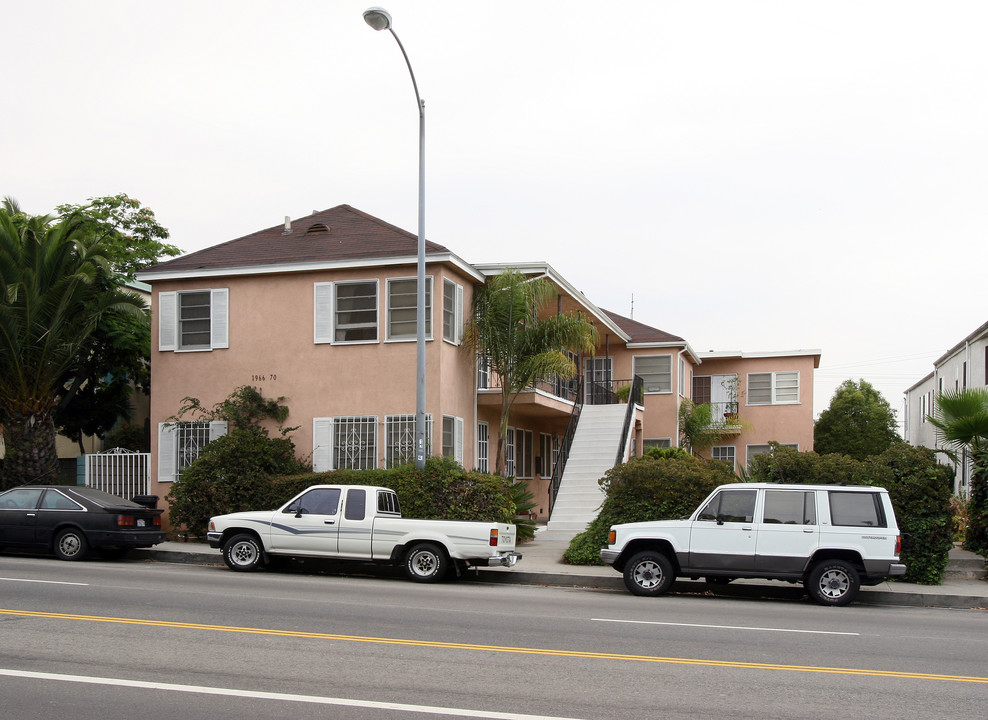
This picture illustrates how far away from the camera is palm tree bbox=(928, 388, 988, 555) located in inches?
674

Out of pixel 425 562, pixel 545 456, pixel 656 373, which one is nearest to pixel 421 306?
pixel 425 562

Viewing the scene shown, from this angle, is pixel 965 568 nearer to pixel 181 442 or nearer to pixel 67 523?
pixel 67 523

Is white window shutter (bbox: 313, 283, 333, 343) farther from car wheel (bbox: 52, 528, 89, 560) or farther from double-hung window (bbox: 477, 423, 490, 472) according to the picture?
car wheel (bbox: 52, 528, 89, 560)

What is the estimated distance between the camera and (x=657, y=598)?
14.6 metres

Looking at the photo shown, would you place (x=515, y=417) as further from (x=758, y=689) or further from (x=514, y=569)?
(x=758, y=689)

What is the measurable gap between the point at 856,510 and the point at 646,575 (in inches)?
125

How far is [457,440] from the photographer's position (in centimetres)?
2245

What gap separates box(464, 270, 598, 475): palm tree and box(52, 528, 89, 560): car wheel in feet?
29.6

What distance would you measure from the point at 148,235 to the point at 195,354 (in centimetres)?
1302

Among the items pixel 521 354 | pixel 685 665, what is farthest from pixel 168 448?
pixel 685 665

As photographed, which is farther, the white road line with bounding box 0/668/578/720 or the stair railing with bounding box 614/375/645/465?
the stair railing with bounding box 614/375/645/465

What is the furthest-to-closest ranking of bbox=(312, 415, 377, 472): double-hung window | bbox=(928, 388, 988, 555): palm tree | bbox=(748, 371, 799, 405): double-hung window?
1. bbox=(748, 371, 799, 405): double-hung window
2. bbox=(312, 415, 377, 472): double-hung window
3. bbox=(928, 388, 988, 555): palm tree

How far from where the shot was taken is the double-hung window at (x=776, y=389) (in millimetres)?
40469

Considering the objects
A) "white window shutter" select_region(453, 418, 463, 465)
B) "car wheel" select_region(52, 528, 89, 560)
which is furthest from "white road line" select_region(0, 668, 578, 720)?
"white window shutter" select_region(453, 418, 463, 465)
